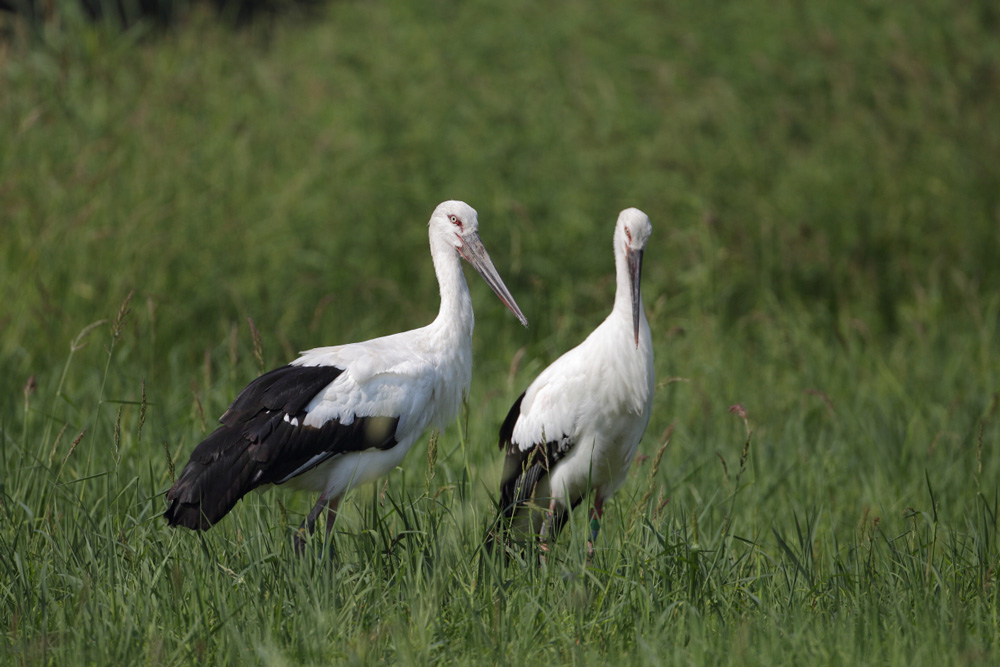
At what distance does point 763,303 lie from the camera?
24.0 ft

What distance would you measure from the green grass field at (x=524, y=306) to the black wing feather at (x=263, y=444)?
0.42 ft

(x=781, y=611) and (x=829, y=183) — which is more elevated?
(x=829, y=183)

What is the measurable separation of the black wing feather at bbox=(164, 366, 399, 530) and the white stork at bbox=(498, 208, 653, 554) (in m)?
0.66

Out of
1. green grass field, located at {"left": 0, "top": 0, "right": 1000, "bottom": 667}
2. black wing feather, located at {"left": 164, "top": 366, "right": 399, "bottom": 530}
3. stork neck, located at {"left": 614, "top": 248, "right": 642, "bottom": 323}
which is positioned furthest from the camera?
stork neck, located at {"left": 614, "top": 248, "right": 642, "bottom": 323}

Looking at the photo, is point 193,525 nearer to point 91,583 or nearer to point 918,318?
point 91,583

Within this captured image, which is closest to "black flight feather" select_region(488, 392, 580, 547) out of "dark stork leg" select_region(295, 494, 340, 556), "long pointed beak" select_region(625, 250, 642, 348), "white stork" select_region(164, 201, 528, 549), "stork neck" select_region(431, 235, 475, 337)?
"white stork" select_region(164, 201, 528, 549)

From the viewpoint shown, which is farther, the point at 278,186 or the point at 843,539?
the point at 278,186

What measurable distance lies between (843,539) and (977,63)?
643 cm

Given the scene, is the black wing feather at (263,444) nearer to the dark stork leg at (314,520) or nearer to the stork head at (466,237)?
the dark stork leg at (314,520)

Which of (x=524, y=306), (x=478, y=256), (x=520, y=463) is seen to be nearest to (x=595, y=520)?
(x=520, y=463)

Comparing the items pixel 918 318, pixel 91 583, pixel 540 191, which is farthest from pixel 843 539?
pixel 540 191

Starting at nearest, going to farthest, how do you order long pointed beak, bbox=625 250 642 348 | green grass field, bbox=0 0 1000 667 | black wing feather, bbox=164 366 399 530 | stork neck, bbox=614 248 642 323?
green grass field, bbox=0 0 1000 667 → black wing feather, bbox=164 366 399 530 → long pointed beak, bbox=625 250 642 348 → stork neck, bbox=614 248 642 323

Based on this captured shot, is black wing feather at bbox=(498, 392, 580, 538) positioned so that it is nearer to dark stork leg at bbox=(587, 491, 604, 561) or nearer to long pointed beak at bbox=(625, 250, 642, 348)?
dark stork leg at bbox=(587, 491, 604, 561)

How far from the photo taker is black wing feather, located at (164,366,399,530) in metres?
3.44
